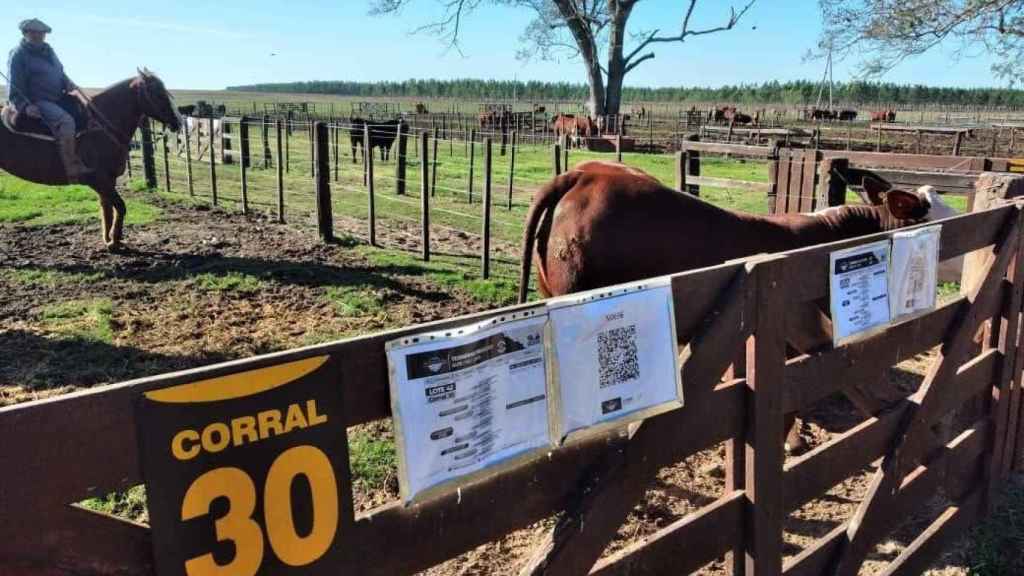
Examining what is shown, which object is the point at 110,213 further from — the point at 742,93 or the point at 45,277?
the point at 742,93

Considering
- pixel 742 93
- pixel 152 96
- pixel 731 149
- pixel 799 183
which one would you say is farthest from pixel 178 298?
pixel 742 93

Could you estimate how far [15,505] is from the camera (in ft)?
3.75

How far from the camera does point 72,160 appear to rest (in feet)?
30.8

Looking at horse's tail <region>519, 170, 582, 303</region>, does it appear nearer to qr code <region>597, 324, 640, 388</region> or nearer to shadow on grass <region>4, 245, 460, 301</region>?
qr code <region>597, 324, 640, 388</region>

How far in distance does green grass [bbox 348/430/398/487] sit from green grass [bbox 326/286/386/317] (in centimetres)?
252

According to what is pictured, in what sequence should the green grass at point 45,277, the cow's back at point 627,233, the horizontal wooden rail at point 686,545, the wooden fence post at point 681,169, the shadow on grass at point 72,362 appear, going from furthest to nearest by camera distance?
the wooden fence post at point 681,169 < the green grass at point 45,277 < the shadow on grass at point 72,362 < the cow's back at point 627,233 < the horizontal wooden rail at point 686,545

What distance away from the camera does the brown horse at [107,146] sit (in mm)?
9352

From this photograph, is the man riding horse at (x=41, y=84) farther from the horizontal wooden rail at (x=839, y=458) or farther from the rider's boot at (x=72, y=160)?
the horizontal wooden rail at (x=839, y=458)

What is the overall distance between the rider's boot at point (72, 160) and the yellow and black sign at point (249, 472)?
31.6 feet

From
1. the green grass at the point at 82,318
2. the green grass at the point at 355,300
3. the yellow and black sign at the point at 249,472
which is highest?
the yellow and black sign at the point at 249,472

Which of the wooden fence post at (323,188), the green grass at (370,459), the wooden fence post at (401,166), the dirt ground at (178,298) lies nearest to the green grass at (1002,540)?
the green grass at (370,459)

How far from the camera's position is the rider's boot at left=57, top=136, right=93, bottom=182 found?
30.4 feet

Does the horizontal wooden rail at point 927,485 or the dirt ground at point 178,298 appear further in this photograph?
the dirt ground at point 178,298

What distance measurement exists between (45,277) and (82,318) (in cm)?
198
